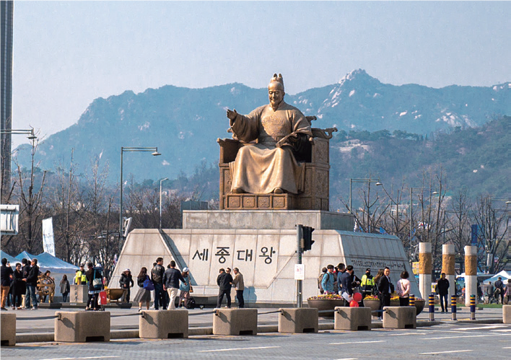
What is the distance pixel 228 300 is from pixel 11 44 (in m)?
113

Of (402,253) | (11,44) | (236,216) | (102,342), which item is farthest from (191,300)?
(11,44)

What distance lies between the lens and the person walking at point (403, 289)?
28562 mm

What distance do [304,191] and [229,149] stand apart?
3.20 metres

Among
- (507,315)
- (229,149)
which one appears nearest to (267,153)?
(229,149)

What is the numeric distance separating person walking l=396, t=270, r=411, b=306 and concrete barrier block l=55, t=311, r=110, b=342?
1130 centimetres

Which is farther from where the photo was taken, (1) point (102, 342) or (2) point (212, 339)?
(2) point (212, 339)

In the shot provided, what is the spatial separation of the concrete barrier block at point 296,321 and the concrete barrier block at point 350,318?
1.31 m

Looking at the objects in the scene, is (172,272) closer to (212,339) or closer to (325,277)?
(325,277)

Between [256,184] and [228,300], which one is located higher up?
[256,184]

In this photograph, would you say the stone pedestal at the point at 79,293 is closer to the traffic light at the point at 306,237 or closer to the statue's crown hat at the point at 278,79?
the statue's crown hat at the point at 278,79

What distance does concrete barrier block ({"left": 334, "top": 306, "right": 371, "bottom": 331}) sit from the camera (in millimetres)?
24703

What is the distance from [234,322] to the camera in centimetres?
2209

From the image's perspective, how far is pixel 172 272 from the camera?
1118 inches

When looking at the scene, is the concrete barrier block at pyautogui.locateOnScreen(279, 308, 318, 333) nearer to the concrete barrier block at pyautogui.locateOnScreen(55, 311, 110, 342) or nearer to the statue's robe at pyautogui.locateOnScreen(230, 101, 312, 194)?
the concrete barrier block at pyautogui.locateOnScreen(55, 311, 110, 342)
